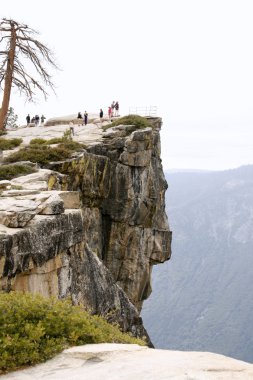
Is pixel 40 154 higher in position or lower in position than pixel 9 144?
lower

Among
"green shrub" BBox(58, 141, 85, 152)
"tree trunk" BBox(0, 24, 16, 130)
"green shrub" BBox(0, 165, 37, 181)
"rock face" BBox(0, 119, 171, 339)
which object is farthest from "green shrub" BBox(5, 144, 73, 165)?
"tree trunk" BBox(0, 24, 16, 130)

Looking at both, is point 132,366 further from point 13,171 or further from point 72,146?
point 72,146

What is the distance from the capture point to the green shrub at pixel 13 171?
3047 centimetres

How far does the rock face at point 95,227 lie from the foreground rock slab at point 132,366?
23.4ft

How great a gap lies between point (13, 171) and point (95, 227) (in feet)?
48.8

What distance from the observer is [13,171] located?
31062mm

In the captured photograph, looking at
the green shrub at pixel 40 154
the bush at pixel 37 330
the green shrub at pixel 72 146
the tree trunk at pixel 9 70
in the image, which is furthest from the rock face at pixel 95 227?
the tree trunk at pixel 9 70

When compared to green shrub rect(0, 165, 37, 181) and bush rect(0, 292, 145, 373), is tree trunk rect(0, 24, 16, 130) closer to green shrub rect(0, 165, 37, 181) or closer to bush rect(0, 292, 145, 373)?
green shrub rect(0, 165, 37, 181)

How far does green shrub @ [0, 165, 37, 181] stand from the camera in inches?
1200

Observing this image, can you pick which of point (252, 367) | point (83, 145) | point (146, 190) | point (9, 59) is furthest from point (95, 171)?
point (252, 367)

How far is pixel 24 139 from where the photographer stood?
160 ft

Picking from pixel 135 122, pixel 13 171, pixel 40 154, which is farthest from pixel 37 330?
pixel 135 122

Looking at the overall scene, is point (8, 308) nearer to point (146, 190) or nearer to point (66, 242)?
point (66, 242)

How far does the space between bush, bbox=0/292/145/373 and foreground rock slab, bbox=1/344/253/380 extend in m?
0.28
